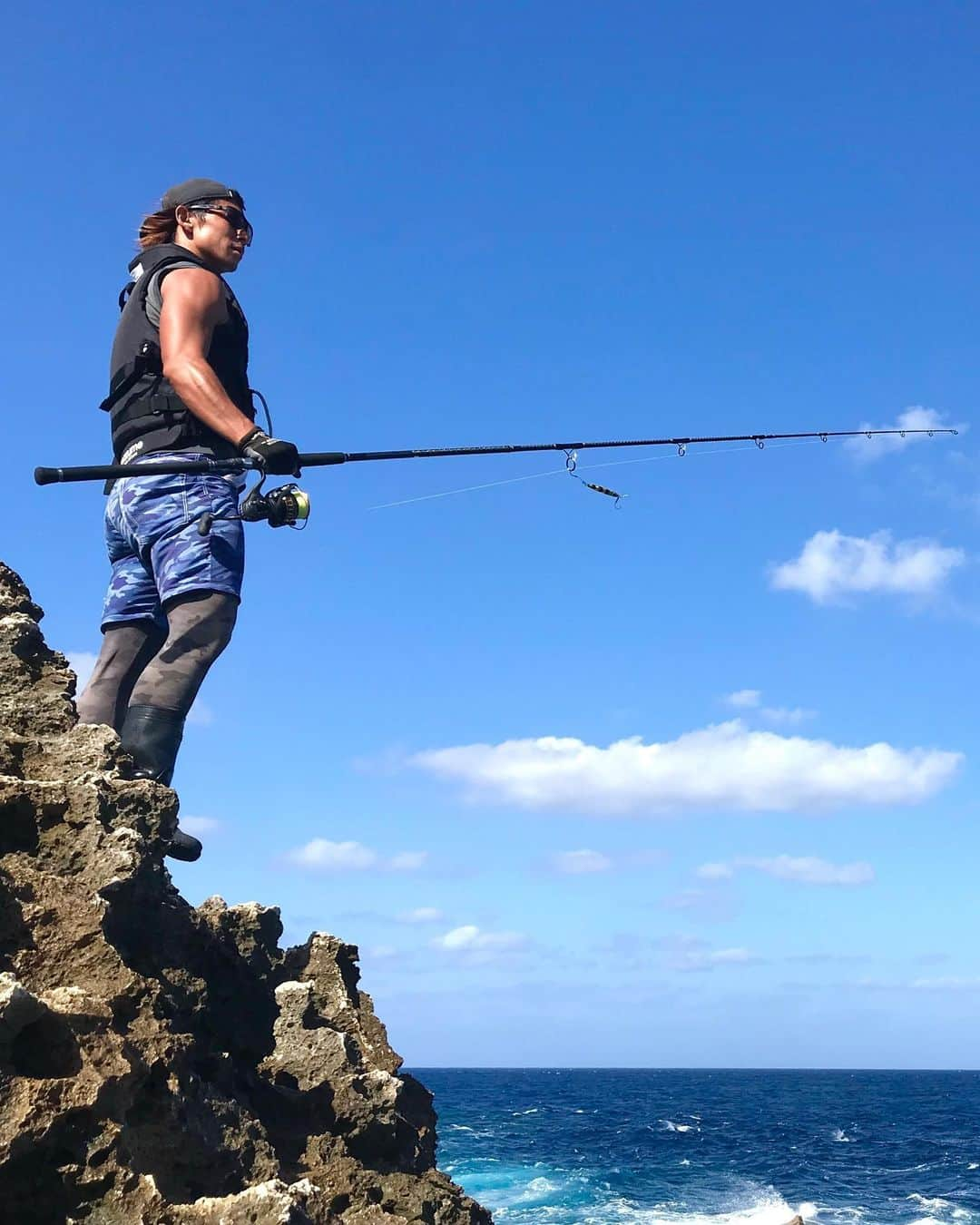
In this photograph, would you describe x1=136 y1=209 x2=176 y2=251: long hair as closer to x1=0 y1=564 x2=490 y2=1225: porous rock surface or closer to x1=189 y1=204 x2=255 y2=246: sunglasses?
x1=189 y1=204 x2=255 y2=246: sunglasses

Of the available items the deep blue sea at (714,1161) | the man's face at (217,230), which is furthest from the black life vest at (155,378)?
the deep blue sea at (714,1161)

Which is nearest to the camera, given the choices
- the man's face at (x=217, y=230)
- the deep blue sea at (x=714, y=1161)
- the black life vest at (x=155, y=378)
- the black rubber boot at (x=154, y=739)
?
the black rubber boot at (x=154, y=739)

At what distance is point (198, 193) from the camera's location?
6.34 metres

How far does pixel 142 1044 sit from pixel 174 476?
285 cm

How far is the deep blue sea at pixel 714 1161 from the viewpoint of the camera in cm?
3672

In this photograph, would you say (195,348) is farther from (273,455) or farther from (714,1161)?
(714,1161)

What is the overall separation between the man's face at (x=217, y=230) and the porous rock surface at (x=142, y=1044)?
2018 mm

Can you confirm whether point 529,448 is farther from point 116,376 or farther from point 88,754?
point 88,754

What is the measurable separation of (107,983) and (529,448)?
6.20 m

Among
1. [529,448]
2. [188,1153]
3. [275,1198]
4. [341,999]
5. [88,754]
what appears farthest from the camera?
[529,448]

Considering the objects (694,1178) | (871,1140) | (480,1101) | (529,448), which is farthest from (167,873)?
(480,1101)

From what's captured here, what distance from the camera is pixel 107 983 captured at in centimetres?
412

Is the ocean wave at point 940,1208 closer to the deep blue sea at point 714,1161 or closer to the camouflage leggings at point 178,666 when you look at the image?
the deep blue sea at point 714,1161

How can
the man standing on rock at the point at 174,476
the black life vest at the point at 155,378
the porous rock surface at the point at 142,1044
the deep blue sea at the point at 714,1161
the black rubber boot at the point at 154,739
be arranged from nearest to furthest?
the porous rock surface at the point at 142,1044 → the black rubber boot at the point at 154,739 → the man standing on rock at the point at 174,476 → the black life vest at the point at 155,378 → the deep blue sea at the point at 714,1161
